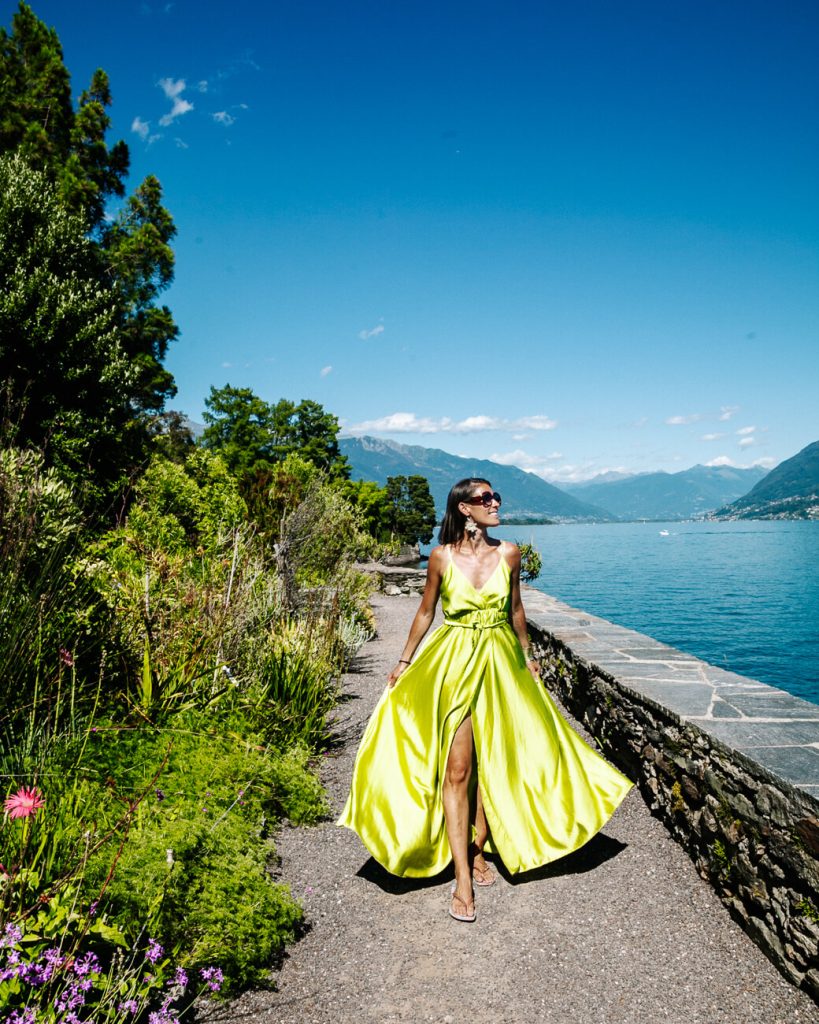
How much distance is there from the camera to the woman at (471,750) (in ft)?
11.1

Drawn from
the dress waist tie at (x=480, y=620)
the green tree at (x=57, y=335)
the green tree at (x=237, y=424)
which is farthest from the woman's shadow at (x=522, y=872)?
the green tree at (x=237, y=424)

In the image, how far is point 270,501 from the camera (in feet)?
45.9

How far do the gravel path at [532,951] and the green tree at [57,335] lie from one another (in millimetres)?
12493

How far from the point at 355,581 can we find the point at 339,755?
779cm

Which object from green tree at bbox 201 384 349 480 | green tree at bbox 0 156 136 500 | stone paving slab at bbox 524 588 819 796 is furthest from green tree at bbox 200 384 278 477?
stone paving slab at bbox 524 588 819 796

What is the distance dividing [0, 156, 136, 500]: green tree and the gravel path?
12493mm

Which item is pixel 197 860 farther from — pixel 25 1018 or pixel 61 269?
pixel 61 269

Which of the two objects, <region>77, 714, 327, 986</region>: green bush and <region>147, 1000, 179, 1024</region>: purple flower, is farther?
<region>77, 714, 327, 986</region>: green bush

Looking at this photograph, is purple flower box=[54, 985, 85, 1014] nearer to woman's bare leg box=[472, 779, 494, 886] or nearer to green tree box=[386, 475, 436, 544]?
woman's bare leg box=[472, 779, 494, 886]

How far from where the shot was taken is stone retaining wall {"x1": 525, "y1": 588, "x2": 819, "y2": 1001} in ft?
8.67

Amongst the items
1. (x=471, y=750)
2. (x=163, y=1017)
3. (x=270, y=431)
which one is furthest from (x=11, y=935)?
(x=270, y=431)

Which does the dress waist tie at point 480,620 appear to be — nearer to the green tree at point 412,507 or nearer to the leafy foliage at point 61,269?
the leafy foliage at point 61,269

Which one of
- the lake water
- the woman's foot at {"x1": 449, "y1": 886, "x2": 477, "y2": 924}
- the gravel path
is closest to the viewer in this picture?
the gravel path

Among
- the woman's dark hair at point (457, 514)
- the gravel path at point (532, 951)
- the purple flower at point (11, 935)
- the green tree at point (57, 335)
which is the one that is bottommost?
the gravel path at point (532, 951)
